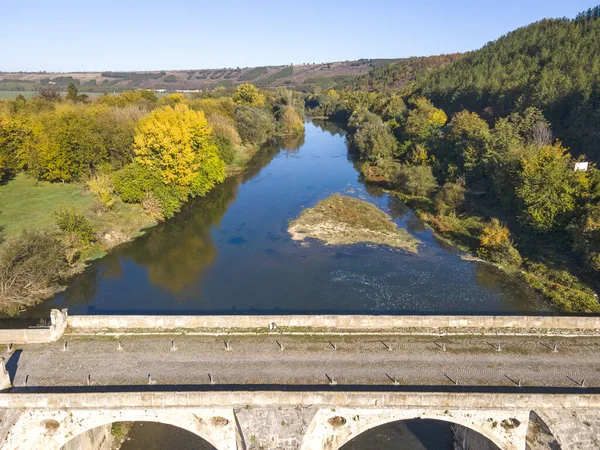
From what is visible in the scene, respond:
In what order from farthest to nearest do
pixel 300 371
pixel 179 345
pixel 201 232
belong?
1. pixel 201 232
2. pixel 179 345
3. pixel 300 371

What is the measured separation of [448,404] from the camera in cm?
1547

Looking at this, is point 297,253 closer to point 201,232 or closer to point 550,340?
point 201,232

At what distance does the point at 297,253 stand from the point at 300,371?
2238 centimetres

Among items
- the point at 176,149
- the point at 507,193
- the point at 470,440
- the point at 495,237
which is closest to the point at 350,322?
the point at 470,440

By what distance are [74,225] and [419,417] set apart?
33.6 m

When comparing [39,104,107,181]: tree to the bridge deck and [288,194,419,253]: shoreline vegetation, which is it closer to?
[288,194,419,253]: shoreline vegetation

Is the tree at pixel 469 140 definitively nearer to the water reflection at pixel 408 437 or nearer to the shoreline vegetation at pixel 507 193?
the shoreline vegetation at pixel 507 193

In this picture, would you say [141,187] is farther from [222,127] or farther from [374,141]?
[374,141]

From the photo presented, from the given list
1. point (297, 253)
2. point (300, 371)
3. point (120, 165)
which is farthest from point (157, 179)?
point (300, 371)

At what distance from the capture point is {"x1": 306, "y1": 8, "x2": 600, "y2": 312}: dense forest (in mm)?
36125

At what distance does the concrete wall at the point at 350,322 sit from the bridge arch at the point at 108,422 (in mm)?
5517

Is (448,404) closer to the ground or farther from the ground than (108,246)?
farther from the ground

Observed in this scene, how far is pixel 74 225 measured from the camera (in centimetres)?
3766

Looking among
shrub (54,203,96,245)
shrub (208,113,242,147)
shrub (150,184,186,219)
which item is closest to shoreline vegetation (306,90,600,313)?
shrub (208,113,242,147)
